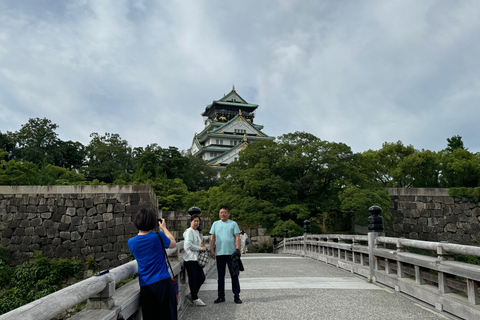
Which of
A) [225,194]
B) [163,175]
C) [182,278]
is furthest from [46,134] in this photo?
[182,278]

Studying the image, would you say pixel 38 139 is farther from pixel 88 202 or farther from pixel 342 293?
pixel 342 293

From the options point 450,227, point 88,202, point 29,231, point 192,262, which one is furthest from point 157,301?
point 450,227

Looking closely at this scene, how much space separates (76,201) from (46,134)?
23867 mm

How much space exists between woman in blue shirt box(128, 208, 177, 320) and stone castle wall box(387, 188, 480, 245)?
27.2 m

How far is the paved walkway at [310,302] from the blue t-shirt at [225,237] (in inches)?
32.5

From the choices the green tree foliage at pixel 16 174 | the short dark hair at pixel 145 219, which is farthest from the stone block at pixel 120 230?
the short dark hair at pixel 145 219

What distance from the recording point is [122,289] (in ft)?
12.3

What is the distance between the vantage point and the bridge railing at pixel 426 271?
14.6 ft

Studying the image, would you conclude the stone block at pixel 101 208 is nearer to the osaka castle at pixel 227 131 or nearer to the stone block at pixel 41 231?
the stone block at pixel 41 231

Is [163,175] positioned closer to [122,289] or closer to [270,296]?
[270,296]

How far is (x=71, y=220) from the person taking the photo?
720 inches

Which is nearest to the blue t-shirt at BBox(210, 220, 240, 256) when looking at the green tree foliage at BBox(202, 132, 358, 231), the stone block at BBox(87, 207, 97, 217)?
the stone block at BBox(87, 207, 97, 217)

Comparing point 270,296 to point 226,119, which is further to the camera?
point 226,119

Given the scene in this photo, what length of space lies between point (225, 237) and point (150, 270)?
8.05 feet
